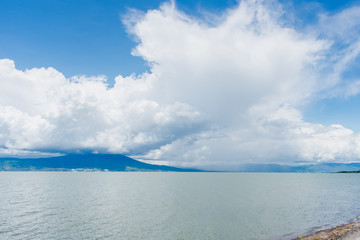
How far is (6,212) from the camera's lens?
63406 mm

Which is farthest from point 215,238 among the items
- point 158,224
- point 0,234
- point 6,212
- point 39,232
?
point 6,212

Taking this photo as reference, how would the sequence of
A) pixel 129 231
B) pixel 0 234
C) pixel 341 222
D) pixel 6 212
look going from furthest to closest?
pixel 6 212
pixel 341 222
pixel 129 231
pixel 0 234

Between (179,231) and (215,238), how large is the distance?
27.2 feet

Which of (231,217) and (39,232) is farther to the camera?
(231,217)

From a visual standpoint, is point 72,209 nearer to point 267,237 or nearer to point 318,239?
point 267,237

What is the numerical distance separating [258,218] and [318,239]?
20667 millimetres

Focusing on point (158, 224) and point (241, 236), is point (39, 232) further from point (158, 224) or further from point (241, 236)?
point (241, 236)

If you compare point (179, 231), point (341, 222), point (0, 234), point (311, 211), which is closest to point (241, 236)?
point (179, 231)


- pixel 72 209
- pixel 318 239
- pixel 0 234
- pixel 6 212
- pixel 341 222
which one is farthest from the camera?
pixel 72 209

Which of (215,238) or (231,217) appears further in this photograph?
(231,217)

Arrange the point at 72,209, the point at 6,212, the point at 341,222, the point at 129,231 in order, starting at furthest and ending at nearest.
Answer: the point at 72,209 → the point at 6,212 → the point at 341,222 → the point at 129,231

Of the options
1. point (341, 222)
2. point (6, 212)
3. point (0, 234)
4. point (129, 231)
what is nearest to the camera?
point (0, 234)

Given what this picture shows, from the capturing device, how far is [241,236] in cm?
4512

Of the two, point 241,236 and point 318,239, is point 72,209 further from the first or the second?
point 318,239
